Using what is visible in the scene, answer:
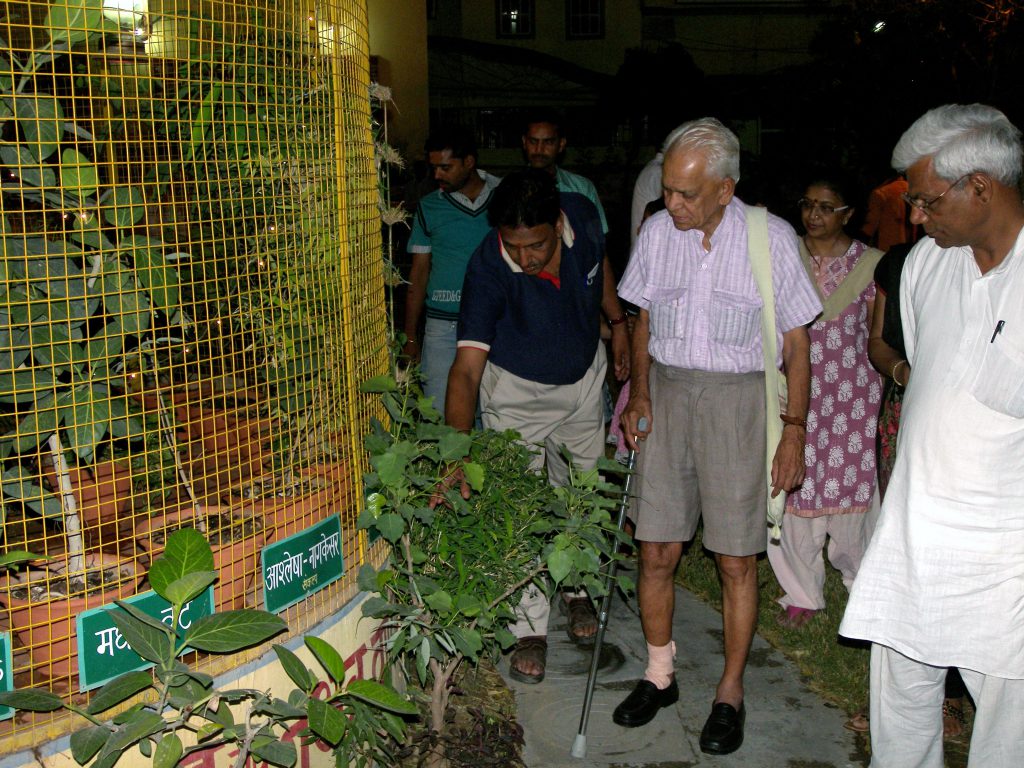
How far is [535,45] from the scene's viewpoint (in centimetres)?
3133

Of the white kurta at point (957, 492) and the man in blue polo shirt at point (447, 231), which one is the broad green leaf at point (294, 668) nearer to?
the white kurta at point (957, 492)

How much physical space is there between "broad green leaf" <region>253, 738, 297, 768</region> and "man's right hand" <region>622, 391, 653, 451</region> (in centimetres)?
185

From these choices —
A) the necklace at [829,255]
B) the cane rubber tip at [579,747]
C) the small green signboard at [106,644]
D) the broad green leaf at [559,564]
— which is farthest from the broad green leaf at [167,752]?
the necklace at [829,255]

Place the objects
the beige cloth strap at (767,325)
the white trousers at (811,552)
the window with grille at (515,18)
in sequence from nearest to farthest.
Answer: the beige cloth strap at (767,325)
the white trousers at (811,552)
the window with grille at (515,18)

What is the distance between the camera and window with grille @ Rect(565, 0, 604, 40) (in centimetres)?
3119

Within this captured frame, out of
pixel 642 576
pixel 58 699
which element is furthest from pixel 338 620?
pixel 642 576

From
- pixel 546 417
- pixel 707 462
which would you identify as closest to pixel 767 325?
pixel 707 462

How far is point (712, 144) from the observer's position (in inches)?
141

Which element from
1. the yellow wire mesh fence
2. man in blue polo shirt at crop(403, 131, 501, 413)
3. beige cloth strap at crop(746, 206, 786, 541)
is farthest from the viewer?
man in blue polo shirt at crop(403, 131, 501, 413)

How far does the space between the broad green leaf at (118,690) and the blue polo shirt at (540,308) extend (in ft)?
6.81

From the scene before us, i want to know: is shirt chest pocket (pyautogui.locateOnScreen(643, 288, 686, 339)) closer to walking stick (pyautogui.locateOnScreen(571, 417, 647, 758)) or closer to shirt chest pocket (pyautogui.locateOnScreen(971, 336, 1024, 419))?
walking stick (pyautogui.locateOnScreen(571, 417, 647, 758))

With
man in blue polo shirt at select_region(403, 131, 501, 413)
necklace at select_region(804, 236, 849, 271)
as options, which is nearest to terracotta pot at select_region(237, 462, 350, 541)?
man in blue polo shirt at select_region(403, 131, 501, 413)

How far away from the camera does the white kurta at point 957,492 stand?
2.92 meters

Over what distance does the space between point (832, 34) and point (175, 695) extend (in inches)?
585
